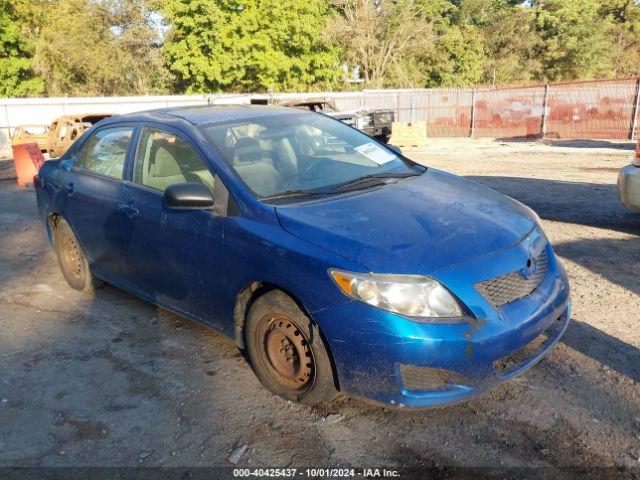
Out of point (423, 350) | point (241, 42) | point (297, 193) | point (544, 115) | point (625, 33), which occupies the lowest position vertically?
point (544, 115)

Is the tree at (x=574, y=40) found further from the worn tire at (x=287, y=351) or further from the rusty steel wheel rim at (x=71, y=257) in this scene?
the worn tire at (x=287, y=351)

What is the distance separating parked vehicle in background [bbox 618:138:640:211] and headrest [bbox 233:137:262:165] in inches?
164

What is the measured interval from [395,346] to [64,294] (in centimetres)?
364

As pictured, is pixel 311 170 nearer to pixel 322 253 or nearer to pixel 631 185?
pixel 322 253

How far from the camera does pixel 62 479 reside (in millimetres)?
2586

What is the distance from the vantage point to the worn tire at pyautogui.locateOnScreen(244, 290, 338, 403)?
2.85 meters

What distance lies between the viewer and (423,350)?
2.53 meters

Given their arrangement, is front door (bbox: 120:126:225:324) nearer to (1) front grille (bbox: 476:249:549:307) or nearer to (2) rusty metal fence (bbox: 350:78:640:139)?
(1) front grille (bbox: 476:249:549:307)

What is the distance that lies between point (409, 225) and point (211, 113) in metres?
1.92

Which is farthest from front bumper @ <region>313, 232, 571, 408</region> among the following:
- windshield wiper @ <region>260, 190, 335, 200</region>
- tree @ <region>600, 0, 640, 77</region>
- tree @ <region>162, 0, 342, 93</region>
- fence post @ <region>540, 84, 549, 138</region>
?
tree @ <region>600, 0, 640, 77</region>

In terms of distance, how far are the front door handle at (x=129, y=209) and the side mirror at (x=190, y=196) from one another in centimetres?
67

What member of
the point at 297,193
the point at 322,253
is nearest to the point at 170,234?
the point at 297,193

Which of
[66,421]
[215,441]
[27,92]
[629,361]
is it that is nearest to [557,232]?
[629,361]

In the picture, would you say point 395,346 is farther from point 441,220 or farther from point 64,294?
point 64,294
